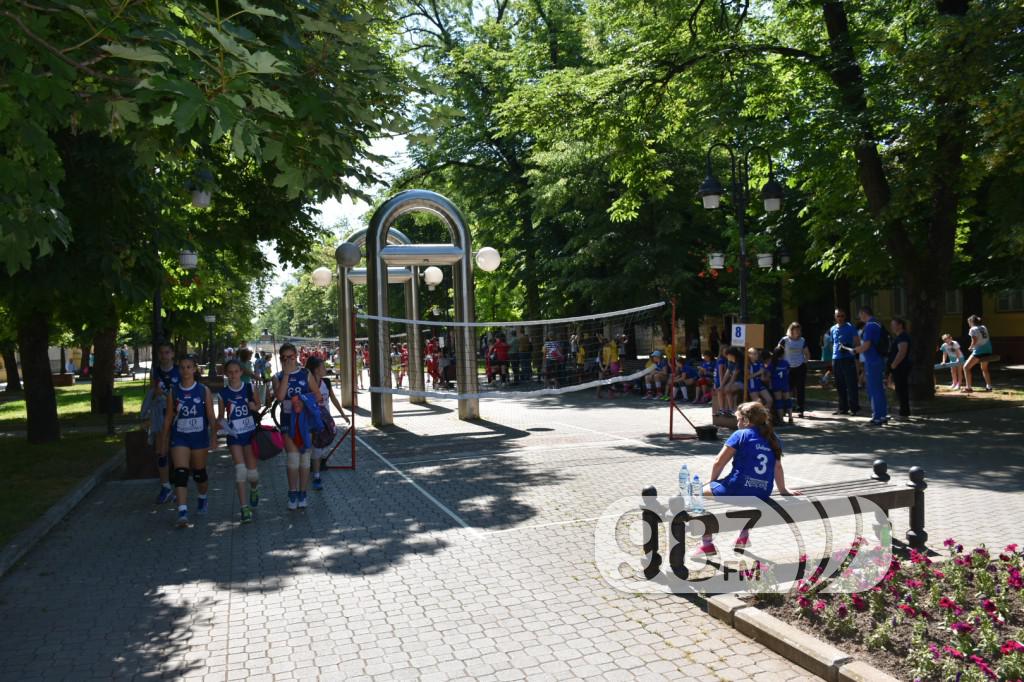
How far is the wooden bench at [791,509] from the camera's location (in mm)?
5938

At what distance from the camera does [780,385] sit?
15.3 m

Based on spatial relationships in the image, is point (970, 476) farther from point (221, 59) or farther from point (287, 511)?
point (221, 59)

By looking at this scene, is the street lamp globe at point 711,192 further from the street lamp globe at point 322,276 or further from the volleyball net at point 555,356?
the street lamp globe at point 322,276

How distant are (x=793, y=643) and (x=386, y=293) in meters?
14.6

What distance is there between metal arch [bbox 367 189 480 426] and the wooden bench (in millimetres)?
11089

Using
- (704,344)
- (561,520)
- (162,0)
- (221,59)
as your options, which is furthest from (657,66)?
(704,344)

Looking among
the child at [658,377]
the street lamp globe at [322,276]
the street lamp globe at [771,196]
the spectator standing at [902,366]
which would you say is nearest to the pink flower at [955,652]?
the spectator standing at [902,366]

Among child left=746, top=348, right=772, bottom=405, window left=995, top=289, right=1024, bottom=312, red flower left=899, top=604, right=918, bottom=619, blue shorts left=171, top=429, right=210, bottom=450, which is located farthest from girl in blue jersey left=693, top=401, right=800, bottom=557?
window left=995, top=289, right=1024, bottom=312

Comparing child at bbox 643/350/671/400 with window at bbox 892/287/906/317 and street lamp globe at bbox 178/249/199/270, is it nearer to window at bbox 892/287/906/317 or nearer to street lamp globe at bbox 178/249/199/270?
street lamp globe at bbox 178/249/199/270

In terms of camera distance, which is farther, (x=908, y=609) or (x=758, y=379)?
(x=758, y=379)

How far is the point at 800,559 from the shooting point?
621 centimetres

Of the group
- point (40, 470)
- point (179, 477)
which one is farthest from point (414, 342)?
point (179, 477)

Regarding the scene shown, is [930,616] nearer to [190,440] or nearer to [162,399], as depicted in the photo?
[190,440]

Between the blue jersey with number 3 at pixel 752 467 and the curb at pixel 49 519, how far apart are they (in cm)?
609
